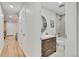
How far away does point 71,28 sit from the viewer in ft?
5.72

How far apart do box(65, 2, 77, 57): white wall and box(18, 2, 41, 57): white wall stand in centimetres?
40

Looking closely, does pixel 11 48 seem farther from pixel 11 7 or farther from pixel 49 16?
pixel 49 16

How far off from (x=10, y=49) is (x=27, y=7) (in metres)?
0.64

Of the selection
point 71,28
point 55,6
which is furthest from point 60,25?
point 55,6

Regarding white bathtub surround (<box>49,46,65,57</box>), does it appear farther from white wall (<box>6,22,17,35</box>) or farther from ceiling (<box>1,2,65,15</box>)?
white wall (<box>6,22,17,35</box>)

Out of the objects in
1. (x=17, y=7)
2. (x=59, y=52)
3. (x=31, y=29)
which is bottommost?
(x=59, y=52)

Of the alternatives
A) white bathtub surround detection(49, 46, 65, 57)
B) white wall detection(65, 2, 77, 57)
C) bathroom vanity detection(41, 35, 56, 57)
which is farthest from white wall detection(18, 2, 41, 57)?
white wall detection(65, 2, 77, 57)

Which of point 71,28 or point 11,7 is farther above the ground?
point 11,7

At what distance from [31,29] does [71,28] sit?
1.89ft

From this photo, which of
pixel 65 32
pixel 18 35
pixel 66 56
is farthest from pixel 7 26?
pixel 66 56

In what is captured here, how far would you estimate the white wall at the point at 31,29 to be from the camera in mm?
1752

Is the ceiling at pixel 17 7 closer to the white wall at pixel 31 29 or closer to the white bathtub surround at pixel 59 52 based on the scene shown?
the white wall at pixel 31 29

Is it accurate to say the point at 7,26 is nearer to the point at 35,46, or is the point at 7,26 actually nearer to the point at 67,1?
the point at 35,46

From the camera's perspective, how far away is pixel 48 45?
1775 mm
